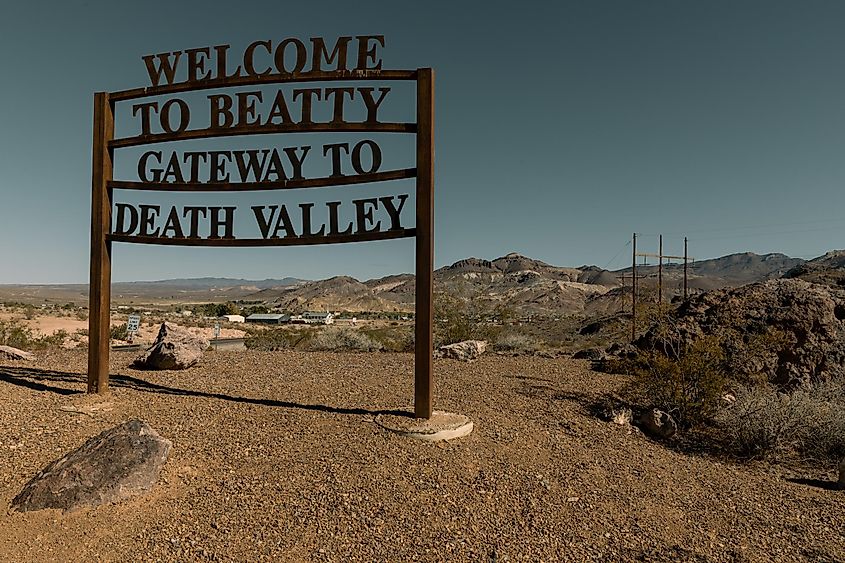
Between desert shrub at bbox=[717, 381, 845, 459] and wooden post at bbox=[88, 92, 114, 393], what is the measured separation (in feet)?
27.1

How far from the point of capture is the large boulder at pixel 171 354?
9.75 m

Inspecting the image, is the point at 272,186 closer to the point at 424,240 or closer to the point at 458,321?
the point at 424,240

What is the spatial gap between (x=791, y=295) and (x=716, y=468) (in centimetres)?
559

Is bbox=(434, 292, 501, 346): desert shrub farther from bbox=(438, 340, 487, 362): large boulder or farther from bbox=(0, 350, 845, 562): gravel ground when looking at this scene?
bbox=(0, 350, 845, 562): gravel ground

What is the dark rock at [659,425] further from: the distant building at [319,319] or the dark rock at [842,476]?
the distant building at [319,319]

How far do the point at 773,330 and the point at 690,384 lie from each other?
285 centimetres

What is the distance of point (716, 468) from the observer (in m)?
5.85

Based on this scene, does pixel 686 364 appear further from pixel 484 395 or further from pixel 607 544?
pixel 607 544

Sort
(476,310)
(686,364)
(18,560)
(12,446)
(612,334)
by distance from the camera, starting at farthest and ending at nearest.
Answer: (612,334)
(476,310)
(686,364)
(12,446)
(18,560)

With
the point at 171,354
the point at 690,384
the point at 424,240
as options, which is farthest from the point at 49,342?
the point at 690,384

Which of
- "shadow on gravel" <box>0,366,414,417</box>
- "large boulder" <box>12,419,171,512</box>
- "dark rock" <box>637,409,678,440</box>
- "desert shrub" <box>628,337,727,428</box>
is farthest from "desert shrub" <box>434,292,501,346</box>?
"large boulder" <box>12,419,171,512</box>

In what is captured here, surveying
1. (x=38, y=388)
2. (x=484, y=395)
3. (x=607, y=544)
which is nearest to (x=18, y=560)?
(x=607, y=544)

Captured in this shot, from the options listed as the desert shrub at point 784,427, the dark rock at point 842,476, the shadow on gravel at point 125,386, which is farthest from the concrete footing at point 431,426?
the dark rock at point 842,476

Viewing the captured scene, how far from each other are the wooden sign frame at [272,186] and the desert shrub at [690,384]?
132 inches
